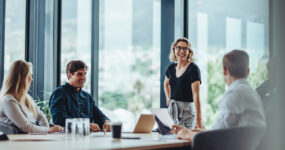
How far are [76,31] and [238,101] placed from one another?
444cm

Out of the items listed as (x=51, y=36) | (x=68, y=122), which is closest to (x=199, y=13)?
(x=51, y=36)

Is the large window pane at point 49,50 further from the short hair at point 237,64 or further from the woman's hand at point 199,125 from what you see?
the short hair at point 237,64

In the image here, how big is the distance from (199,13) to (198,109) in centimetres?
169

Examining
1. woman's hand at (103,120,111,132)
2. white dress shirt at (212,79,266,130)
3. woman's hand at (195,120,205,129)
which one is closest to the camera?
white dress shirt at (212,79,266,130)

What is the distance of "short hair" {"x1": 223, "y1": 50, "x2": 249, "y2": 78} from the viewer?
8.39ft

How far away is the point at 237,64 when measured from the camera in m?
2.56

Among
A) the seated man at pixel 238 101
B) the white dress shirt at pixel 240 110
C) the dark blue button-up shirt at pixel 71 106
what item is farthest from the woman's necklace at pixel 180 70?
the white dress shirt at pixel 240 110

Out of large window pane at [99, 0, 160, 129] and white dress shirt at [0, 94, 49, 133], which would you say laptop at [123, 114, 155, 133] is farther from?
large window pane at [99, 0, 160, 129]

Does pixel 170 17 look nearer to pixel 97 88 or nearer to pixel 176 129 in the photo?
pixel 97 88

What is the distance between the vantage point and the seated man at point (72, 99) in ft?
12.1

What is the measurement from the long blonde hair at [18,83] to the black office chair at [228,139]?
1715mm

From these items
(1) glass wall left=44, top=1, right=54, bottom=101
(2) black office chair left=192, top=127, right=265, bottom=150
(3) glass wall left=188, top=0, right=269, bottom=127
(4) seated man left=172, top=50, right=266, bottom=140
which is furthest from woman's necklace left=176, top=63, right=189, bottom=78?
(1) glass wall left=44, top=1, right=54, bottom=101

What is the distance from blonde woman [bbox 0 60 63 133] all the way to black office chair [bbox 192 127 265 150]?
154 cm

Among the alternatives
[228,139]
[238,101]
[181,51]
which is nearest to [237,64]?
[238,101]
